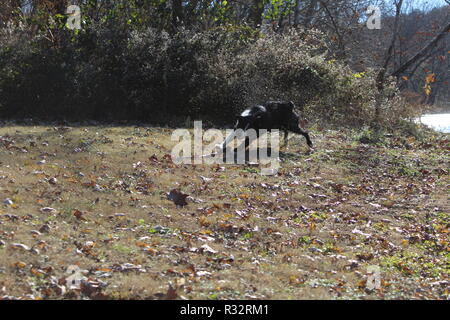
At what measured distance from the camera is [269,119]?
13.5m

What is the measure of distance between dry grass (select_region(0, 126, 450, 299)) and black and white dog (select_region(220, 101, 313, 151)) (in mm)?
733

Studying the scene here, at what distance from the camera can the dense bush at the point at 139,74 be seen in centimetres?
1711

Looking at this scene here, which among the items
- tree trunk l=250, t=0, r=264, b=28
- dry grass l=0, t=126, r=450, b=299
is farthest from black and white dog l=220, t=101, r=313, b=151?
tree trunk l=250, t=0, r=264, b=28

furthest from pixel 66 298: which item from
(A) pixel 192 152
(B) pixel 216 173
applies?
(A) pixel 192 152

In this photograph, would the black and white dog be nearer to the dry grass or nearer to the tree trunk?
the dry grass

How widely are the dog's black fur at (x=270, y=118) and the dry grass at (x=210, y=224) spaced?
728mm

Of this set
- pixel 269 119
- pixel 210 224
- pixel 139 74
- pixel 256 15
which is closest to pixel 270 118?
pixel 269 119

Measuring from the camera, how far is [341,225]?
8891mm

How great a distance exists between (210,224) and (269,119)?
5.79 meters

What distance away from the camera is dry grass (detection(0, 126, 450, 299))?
238 inches

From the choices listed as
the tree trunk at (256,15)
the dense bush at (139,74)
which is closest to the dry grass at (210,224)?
the dense bush at (139,74)
